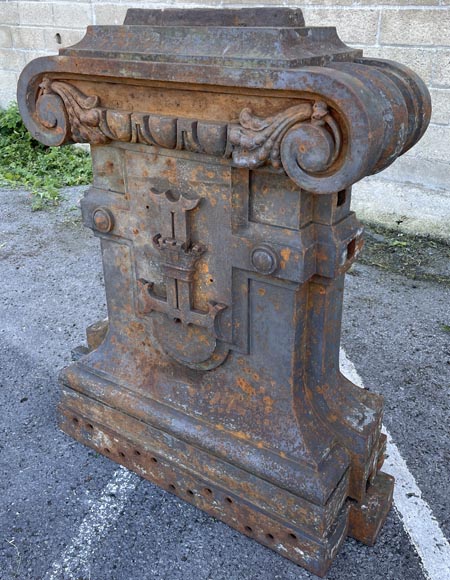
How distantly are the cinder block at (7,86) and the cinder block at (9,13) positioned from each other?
1.97 ft

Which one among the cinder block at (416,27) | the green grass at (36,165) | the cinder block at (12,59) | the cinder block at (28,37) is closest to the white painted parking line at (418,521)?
the cinder block at (416,27)

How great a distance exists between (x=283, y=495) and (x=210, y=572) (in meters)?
0.38

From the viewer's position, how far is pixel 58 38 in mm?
6605

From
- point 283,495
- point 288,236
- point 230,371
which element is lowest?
point 283,495

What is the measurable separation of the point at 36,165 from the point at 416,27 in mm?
4395

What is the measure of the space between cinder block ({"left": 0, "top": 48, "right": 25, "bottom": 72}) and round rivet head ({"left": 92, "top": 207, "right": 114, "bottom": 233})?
5702 mm

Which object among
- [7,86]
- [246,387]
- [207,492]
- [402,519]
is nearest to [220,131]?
[246,387]

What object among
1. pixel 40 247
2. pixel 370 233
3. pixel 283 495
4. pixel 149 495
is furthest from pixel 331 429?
pixel 40 247

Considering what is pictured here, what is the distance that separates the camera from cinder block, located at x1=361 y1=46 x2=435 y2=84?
4.39m

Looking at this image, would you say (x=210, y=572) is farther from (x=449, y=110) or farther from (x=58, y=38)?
(x=58, y=38)

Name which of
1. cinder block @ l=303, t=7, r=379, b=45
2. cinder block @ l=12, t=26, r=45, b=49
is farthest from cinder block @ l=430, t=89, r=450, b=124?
cinder block @ l=12, t=26, r=45, b=49

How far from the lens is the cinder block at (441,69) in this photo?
14.2 ft

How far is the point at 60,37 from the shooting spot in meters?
6.58

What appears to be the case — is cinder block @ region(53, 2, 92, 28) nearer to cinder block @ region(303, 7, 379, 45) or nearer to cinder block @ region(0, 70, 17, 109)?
cinder block @ region(0, 70, 17, 109)
